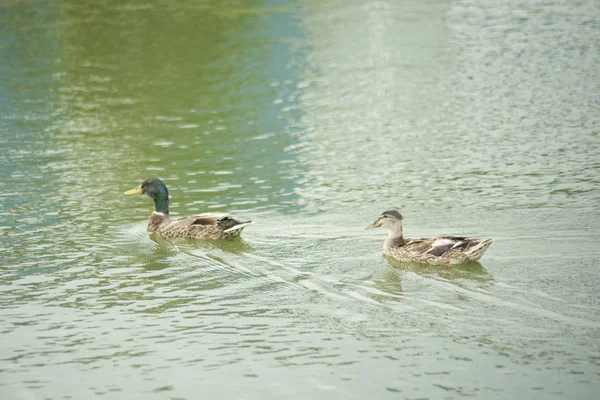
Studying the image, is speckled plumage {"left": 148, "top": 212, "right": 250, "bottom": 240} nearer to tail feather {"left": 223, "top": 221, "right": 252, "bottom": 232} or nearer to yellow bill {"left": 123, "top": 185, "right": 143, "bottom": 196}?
tail feather {"left": 223, "top": 221, "right": 252, "bottom": 232}

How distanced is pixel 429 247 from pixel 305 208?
10.3ft

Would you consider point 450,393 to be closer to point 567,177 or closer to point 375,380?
point 375,380

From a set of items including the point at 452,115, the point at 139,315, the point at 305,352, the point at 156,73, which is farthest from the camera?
the point at 156,73

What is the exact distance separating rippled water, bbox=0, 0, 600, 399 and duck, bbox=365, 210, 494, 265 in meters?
0.20

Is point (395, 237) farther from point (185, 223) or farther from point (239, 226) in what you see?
point (185, 223)

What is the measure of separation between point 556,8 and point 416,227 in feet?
75.2

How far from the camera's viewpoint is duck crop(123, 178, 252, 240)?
13.7m

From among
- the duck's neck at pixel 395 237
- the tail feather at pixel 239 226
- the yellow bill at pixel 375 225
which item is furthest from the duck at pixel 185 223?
the duck's neck at pixel 395 237

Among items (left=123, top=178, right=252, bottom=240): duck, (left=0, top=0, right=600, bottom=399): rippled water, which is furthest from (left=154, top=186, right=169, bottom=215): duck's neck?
(left=0, top=0, right=600, bottom=399): rippled water

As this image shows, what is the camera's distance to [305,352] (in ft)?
Answer: 31.2

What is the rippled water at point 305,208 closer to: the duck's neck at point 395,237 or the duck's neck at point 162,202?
the duck's neck at point 395,237

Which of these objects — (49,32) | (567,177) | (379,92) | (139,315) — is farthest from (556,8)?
(139,315)

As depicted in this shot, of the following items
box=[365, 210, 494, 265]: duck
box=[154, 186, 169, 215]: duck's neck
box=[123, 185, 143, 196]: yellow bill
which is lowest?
box=[365, 210, 494, 265]: duck

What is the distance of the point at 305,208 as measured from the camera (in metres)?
15.0
